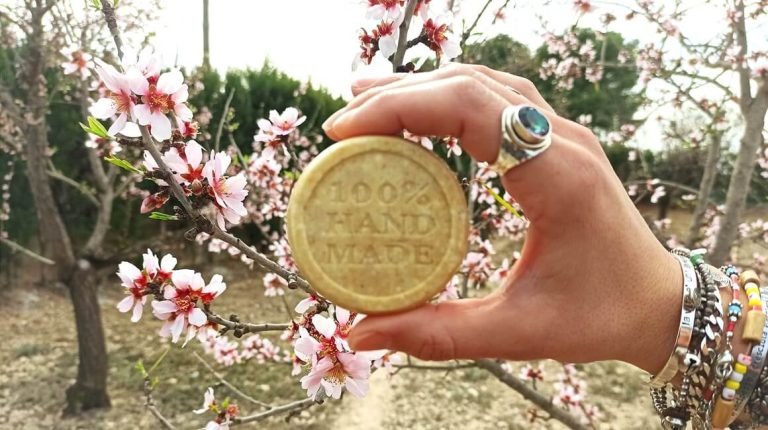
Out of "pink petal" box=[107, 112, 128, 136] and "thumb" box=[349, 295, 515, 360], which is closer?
"thumb" box=[349, 295, 515, 360]

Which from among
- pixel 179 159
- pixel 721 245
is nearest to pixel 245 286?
pixel 721 245

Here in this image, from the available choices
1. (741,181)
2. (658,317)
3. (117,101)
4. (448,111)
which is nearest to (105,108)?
(117,101)

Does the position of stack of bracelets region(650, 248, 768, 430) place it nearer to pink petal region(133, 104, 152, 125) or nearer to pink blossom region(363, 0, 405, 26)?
pink blossom region(363, 0, 405, 26)

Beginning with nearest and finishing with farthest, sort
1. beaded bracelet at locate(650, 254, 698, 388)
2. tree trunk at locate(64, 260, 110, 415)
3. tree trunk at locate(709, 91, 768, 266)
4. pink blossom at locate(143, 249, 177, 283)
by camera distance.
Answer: beaded bracelet at locate(650, 254, 698, 388) < pink blossom at locate(143, 249, 177, 283) < tree trunk at locate(709, 91, 768, 266) < tree trunk at locate(64, 260, 110, 415)

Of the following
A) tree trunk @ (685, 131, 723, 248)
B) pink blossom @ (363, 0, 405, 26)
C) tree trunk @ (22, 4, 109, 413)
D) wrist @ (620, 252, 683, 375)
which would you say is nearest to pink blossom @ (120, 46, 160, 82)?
pink blossom @ (363, 0, 405, 26)

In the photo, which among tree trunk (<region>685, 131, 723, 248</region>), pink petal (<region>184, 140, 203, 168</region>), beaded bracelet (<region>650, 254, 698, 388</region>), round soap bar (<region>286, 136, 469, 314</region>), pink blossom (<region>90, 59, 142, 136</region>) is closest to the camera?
round soap bar (<region>286, 136, 469, 314</region>)

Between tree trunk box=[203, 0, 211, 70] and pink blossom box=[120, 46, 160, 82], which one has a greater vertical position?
tree trunk box=[203, 0, 211, 70]

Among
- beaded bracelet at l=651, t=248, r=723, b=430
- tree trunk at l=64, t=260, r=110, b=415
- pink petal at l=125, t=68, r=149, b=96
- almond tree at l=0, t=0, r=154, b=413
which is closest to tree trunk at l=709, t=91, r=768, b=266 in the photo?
beaded bracelet at l=651, t=248, r=723, b=430

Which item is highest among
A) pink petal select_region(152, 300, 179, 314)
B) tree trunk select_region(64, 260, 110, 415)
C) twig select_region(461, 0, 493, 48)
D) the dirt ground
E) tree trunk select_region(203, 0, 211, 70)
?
tree trunk select_region(203, 0, 211, 70)

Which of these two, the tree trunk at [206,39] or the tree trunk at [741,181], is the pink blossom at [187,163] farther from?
the tree trunk at [206,39]
